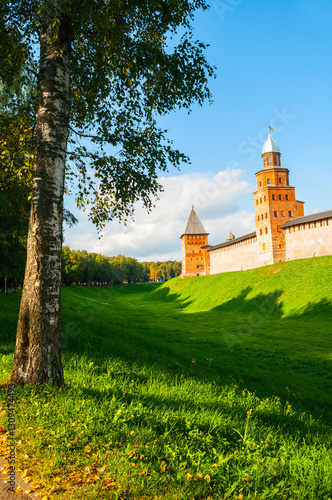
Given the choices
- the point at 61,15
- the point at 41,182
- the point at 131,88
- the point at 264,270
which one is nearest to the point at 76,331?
the point at 41,182

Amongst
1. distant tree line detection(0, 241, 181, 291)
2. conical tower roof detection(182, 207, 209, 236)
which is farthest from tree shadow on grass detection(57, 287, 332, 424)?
conical tower roof detection(182, 207, 209, 236)

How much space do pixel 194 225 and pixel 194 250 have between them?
7.65 m

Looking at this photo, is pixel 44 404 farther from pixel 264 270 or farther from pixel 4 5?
pixel 264 270

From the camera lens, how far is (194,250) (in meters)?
82.5

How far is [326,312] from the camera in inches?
1016

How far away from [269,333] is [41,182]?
2035 cm

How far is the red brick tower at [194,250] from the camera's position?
266 ft

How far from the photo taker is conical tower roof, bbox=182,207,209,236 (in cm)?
8419

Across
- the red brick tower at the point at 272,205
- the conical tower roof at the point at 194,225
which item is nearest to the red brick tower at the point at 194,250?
the conical tower roof at the point at 194,225

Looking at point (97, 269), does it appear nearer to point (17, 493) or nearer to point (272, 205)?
point (272, 205)

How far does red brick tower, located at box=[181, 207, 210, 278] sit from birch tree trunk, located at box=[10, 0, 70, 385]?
244ft

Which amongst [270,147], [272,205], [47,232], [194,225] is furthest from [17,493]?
[194,225]

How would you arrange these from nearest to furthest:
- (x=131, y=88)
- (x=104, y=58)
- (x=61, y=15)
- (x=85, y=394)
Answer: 1. (x=85, y=394)
2. (x=61, y=15)
3. (x=104, y=58)
4. (x=131, y=88)

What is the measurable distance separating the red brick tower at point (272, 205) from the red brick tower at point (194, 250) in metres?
27.5
